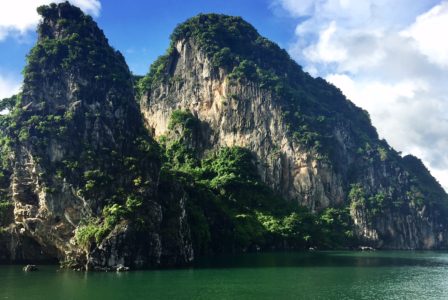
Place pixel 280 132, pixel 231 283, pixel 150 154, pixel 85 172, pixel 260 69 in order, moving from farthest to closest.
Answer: pixel 260 69 < pixel 280 132 < pixel 150 154 < pixel 85 172 < pixel 231 283

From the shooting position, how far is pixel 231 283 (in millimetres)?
59781

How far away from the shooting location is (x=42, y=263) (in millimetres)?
80375

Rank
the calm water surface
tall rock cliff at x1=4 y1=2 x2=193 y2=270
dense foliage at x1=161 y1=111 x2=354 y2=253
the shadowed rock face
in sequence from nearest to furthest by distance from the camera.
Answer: the calm water surface, tall rock cliff at x1=4 y1=2 x2=193 y2=270, the shadowed rock face, dense foliage at x1=161 y1=111 x2=354 y2=253

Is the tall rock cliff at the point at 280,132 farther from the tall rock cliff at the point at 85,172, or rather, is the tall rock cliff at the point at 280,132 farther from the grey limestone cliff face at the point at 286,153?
the tall rock cliff at the point at 85,172

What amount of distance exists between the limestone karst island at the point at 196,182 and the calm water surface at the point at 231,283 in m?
0.33

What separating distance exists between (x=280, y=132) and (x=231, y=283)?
366 ft

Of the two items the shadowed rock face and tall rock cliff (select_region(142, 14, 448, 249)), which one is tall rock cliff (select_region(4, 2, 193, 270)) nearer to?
the shadowed rock face

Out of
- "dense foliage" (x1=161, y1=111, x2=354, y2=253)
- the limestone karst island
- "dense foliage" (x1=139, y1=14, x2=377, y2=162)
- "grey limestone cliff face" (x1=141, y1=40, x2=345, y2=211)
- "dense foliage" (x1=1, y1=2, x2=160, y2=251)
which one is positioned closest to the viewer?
the limestone karst island

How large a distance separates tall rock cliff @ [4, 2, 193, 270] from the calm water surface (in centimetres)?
560

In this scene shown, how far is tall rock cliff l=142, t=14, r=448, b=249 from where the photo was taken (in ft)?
530

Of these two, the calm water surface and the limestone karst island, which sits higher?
the limestone karst island

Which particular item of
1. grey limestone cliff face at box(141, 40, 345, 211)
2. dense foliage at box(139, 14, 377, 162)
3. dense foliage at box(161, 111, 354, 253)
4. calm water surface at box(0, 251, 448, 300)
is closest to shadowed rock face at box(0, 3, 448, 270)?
grey limestone cliff face at box(141, 40, 345, 211)

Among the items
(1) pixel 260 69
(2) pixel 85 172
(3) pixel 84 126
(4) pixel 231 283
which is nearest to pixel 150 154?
Answer: (2) pixel 85 172

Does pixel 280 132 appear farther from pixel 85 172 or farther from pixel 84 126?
pixel 85 172
